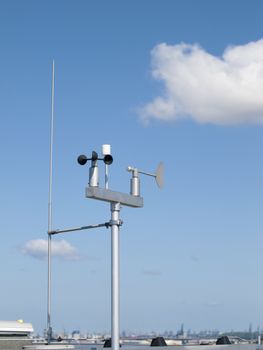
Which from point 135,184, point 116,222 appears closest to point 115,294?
point 116,222

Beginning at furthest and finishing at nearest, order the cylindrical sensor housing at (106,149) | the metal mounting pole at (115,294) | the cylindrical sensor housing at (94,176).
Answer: the cylindrical sensor housing at (106,149), the metal mounting pole at (115,294), the cylindrical sensor housing at (94,176)

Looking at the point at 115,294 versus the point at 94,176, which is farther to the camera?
the point at 115,294

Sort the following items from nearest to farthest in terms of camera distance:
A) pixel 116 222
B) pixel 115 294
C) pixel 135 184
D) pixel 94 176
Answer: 1. pixel 94 176
2. pixel 115 294
3. pixel 116 222
4. pixel 135 184

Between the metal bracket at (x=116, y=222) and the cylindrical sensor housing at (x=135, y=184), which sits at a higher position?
the cylindrical sensor housing at (x=135, y=184)

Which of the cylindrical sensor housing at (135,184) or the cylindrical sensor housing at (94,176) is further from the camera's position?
the cylindrical sensor housing at (135,184)

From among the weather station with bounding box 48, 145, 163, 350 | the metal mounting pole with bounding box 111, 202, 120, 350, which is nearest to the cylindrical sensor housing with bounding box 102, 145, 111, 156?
the weather station with bounding box 48, 145, 163, 350

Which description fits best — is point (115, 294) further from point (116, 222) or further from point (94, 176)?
point (94, 176)

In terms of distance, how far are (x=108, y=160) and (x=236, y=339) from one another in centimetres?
1211

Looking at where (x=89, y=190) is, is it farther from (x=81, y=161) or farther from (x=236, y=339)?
(x=236, y=339)

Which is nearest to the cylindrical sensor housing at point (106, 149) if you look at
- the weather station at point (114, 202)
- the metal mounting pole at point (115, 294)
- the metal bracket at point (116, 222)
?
the weather station at point (114, 202)

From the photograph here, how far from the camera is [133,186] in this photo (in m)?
20.9

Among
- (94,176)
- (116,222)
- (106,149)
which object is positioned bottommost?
(116,222)

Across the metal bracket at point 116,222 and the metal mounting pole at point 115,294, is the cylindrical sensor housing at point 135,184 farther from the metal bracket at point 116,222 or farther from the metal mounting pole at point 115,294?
the metal mounting pole at point 115,294

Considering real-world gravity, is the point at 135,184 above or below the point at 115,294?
above
